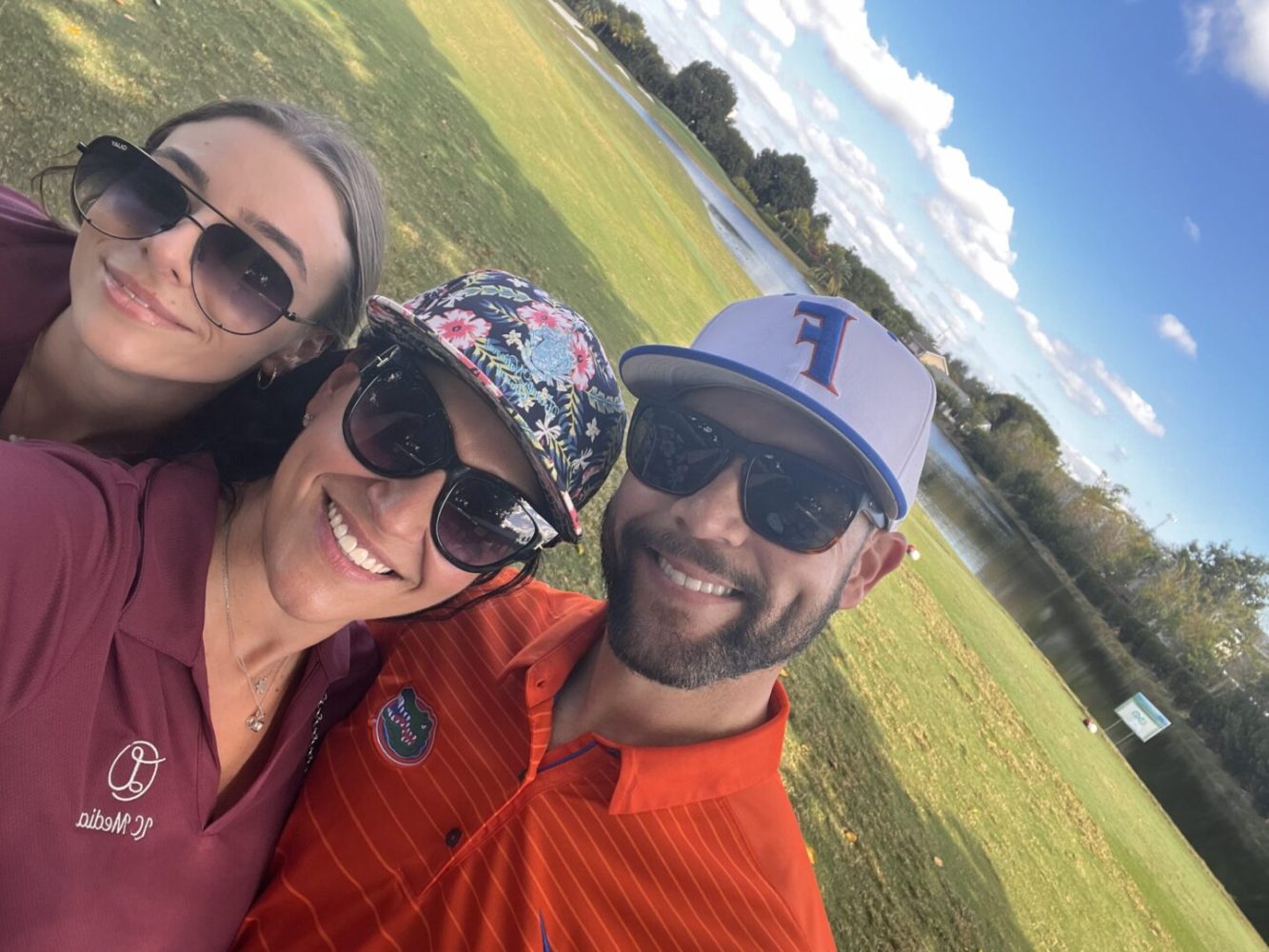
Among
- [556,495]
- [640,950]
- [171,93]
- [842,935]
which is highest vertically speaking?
[556,495]

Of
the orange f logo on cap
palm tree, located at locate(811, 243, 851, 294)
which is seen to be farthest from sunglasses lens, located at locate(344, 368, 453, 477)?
palm tree, located at locate(811, 243, 851, 294)

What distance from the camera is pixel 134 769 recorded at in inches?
55.7

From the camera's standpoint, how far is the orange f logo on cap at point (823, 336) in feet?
7.01

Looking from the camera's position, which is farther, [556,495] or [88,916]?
[556,495]

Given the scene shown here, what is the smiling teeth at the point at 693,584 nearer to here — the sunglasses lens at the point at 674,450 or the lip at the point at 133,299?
the sunglasses lens at the point at 674,450

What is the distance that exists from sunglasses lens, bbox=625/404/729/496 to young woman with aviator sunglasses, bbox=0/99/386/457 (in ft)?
3.33

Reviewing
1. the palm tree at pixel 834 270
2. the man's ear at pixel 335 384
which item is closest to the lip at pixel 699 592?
the man's ear at pixel 335 384

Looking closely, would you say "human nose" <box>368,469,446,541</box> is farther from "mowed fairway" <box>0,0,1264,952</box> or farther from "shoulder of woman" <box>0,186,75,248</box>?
"mowed fairway" <box>0,0,1264,952</box>

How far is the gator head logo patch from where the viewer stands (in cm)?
198

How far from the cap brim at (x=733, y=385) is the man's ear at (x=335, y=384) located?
2.72 feet

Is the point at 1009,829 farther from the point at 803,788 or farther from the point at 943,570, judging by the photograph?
the point at 943,570

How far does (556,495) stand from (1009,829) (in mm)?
9027

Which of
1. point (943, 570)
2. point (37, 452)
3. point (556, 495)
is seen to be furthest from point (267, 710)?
point (943, 570)

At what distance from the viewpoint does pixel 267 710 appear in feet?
6.06
